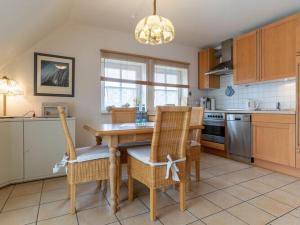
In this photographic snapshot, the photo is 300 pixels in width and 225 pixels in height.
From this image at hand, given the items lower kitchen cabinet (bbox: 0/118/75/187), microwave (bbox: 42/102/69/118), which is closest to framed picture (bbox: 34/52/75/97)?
microwave (bbox: 42/102/69/118)

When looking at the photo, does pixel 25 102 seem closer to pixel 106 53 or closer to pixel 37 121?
pixel 37 121

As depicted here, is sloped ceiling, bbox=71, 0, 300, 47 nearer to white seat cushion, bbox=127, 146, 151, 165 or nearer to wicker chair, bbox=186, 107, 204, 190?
wicker chair, bbox=186, 107, 204, 190

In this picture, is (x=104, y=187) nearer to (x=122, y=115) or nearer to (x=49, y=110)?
(x=122, y=115)

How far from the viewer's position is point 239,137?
3199 mm

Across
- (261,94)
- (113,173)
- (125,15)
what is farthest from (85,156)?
(261,94)

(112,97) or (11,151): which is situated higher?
(112,97)

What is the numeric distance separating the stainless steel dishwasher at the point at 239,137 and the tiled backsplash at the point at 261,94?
720mm

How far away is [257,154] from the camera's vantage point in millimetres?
2967

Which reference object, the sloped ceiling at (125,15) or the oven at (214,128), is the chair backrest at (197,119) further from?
the sloped ceiling at (125,15)

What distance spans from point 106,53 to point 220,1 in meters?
2.00

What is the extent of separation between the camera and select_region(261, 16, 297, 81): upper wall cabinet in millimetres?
2725

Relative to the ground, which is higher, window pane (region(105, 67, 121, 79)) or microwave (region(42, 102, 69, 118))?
window pane (region(105, 67, 121, 79))

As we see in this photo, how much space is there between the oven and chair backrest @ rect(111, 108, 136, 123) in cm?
175

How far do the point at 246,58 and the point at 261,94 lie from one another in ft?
2.50
